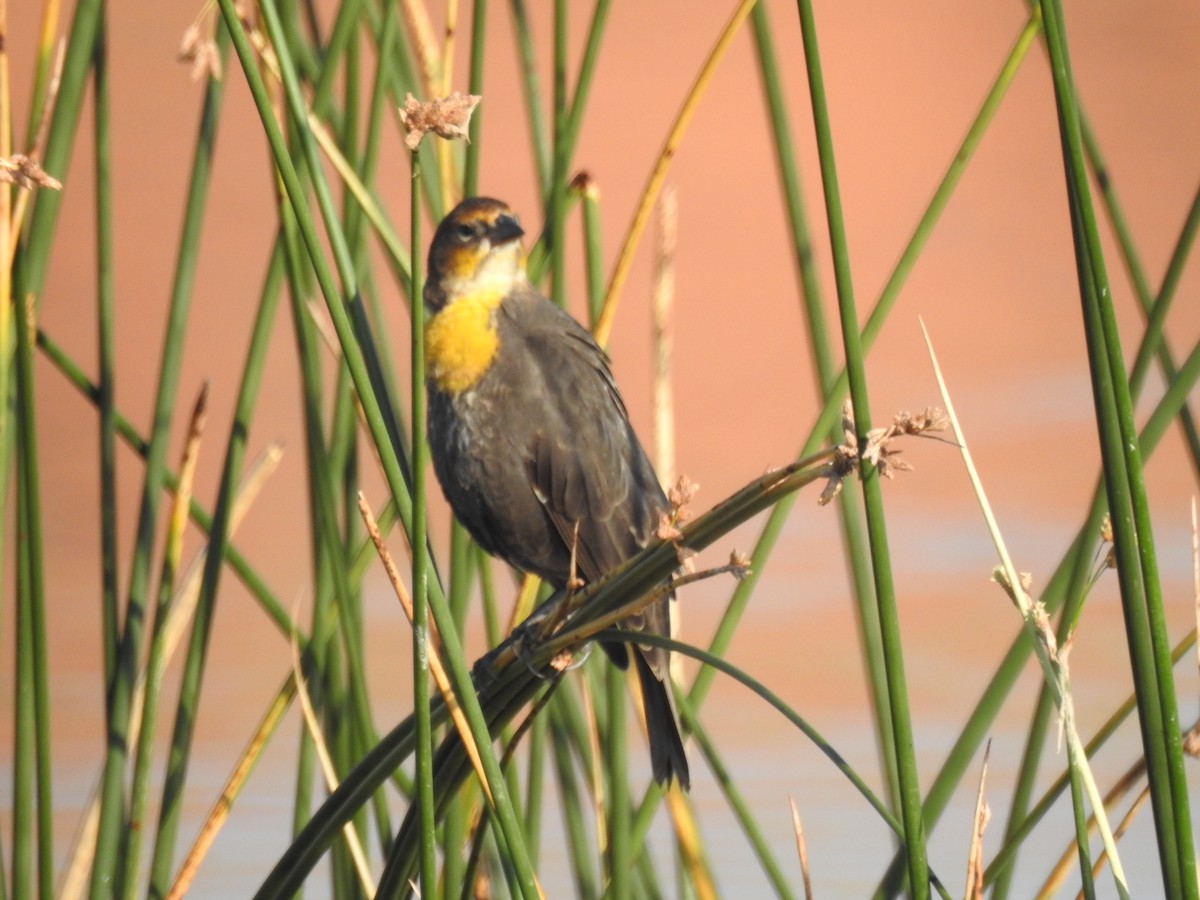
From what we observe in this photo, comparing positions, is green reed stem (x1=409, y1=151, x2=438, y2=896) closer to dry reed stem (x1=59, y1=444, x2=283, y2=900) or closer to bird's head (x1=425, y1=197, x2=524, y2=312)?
dry reed stem (x1=59, y1=444, x2=283, y2=900)

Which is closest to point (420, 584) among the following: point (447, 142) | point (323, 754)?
point (323, 754)

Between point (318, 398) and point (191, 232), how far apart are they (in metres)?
0.26

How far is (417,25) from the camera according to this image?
1.97 m

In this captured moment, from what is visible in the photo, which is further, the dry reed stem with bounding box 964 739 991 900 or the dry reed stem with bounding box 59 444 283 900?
the dry reed stem with bounding box 59 444 283 900

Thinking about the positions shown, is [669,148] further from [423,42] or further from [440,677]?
[440,677]

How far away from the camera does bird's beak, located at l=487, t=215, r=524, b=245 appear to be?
2348mm

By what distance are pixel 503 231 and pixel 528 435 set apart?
33cm

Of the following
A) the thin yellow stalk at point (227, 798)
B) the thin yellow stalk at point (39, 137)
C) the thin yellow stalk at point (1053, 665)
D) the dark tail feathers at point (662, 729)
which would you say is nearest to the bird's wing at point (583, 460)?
the dark tail feathers at point (662, 729)

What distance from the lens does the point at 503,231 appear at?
2350 mm

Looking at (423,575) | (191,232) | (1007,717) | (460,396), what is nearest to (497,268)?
(460,396)

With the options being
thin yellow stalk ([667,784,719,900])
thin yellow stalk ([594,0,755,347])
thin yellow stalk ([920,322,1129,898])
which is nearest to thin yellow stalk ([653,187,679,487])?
thin yellow stalk ([594,0,755,347])

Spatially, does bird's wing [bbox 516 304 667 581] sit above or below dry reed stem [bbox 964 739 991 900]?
above

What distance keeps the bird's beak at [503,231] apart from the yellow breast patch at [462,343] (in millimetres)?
110

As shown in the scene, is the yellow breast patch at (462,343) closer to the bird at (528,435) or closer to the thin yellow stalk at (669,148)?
the bird at (528,435)
